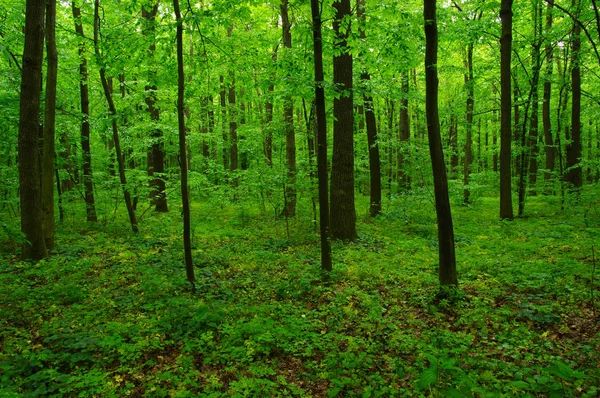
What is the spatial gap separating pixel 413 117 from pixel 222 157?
727 inches

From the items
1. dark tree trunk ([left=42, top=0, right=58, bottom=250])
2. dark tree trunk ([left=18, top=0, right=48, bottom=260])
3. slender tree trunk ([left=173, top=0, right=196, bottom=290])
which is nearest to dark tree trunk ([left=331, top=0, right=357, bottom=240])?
slender tree trunk ([left=173, top=0, right=196, bottom=290])

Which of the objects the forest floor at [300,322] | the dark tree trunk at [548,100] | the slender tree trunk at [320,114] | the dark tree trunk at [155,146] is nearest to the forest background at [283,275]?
the forest floor at [300,322]

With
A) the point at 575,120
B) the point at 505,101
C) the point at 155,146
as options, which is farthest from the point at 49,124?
the point at 575,120

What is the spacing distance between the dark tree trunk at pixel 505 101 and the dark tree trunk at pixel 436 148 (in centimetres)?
851

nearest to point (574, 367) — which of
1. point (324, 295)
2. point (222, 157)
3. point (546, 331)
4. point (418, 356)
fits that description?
point (546, 331)

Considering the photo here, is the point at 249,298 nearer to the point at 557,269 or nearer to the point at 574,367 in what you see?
the point at 574,367

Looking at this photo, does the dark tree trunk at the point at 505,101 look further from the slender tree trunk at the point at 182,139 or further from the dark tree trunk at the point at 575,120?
the slender tree trunk at the point at 182,139

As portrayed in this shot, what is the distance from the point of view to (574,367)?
3969mm

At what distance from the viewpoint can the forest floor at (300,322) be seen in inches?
148

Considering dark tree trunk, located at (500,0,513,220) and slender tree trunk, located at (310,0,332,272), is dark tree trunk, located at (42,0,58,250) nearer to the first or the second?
slender tree trunk, located at (310,0,332,272)

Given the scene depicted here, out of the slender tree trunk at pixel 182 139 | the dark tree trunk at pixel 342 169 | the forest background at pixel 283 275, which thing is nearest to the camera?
the forest background at pixel 283 275

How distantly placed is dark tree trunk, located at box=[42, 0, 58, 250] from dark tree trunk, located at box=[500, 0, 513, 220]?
44.6 feet

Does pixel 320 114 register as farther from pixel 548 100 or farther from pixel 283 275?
pixel 548 100

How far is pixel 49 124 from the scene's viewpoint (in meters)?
8.43
